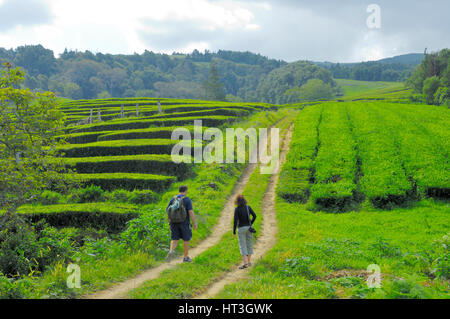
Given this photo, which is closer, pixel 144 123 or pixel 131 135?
pixel 131 135

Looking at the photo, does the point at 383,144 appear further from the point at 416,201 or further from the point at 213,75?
the point at 213,75

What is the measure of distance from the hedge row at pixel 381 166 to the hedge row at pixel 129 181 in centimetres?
1179

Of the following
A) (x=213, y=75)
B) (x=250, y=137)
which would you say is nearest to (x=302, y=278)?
(x=250, y=137)

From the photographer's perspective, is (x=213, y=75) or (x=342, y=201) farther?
(x=213, y=75)

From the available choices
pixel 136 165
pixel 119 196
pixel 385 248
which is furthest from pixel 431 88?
pixel 119 196

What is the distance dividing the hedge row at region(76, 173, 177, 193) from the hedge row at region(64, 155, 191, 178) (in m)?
1.61

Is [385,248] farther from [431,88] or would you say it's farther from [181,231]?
[431,88]

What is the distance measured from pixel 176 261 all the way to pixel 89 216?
7.81m

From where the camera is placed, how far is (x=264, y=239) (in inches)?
500

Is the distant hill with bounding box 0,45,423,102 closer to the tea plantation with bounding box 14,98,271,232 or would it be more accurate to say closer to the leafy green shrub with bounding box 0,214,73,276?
the tea plantation with bounding box 14,98,271,232

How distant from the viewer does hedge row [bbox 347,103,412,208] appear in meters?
16.0

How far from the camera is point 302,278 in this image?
8.43 metres
